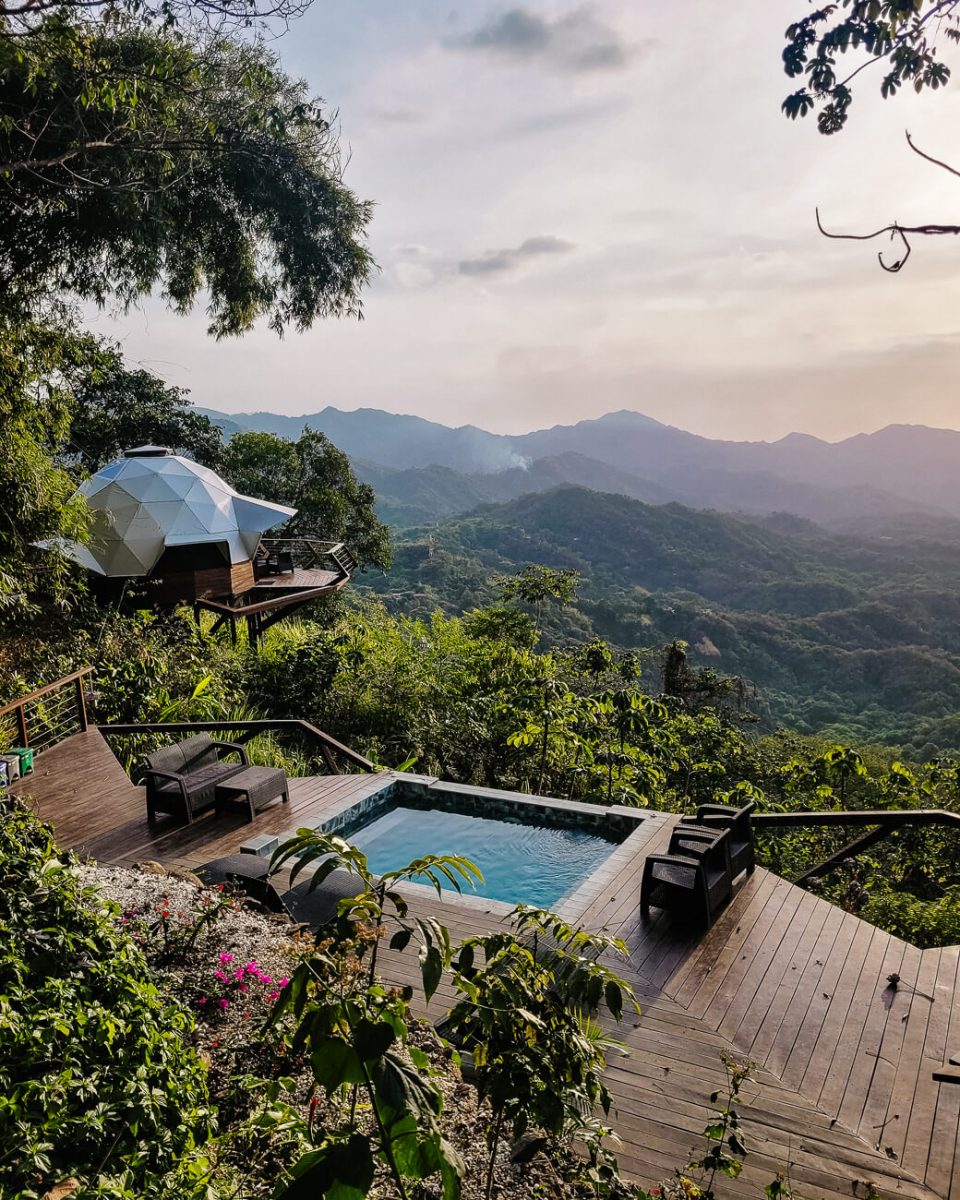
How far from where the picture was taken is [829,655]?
37500mm

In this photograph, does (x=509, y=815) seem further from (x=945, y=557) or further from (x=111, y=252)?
(x=945, y=557)

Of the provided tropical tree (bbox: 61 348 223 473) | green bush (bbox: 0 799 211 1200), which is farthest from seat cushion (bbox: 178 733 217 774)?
tropical tree (bbox: 61 348 223 473)

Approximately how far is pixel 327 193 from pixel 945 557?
62.3 m

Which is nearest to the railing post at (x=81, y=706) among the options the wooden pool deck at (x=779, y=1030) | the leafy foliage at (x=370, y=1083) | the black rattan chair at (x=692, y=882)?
the wooden pool deck at (x=779, y=1030)

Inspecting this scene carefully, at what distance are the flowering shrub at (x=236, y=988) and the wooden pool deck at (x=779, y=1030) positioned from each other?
1018mm

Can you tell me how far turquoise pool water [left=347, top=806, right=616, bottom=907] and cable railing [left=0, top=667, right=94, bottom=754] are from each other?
377 cm

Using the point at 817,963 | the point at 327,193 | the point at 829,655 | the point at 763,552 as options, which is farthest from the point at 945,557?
the point at 817,963

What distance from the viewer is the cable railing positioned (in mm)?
8344

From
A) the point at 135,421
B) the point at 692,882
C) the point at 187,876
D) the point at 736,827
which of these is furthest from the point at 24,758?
the point at 135,421

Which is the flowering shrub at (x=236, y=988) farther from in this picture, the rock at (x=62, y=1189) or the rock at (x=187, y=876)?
the rock at (x=62, y=1189)

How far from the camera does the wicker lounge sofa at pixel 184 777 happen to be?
695 cm

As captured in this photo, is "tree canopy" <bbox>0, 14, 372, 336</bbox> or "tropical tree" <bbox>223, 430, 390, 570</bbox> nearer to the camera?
"tree canopy" <bbox>0, 14, 372, 336</bbox>

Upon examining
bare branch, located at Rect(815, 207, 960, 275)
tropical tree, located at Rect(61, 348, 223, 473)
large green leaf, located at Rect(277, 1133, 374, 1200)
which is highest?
tropical tree, located at Rect(61, 348, 223, 473)

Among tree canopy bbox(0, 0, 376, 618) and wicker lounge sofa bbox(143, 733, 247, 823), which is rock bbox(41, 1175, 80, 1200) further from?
tree canopy bbox(0, 0, 376, 618)
